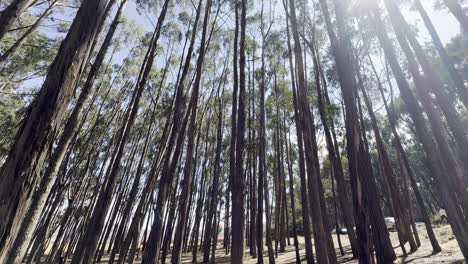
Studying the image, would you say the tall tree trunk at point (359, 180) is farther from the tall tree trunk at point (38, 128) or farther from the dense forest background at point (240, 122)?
the tall tree trunk at point (38, 128)

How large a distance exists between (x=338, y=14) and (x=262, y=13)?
785 centimetres

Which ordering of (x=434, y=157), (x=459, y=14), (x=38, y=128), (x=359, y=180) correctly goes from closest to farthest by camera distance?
(x=38, y=128), (x=359, y=180), (x=434, y=157), (x=459, y=14)

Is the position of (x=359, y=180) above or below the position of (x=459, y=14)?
below

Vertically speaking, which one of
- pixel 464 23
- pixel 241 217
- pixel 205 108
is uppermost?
pixel 205 108

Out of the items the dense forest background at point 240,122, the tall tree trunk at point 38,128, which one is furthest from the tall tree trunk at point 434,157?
the tall tree trunk at point 38,128

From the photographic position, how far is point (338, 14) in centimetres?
557

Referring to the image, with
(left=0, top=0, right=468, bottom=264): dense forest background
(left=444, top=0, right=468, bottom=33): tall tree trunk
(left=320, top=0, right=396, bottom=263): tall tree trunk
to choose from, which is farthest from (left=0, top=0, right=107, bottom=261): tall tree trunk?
(left=444, top=0, right=468, bottom=33): tall tree trunk

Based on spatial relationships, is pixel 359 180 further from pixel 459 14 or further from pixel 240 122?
pixel 459 14

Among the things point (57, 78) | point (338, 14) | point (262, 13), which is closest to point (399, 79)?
point (338, 14)

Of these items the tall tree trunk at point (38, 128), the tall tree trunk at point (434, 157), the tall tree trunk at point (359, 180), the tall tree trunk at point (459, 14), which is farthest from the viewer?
the tall tree trunk at point (459, 14)

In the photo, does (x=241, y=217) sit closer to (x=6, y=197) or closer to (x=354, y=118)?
(x=354, y=118)

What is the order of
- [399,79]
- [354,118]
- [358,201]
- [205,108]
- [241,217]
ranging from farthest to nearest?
[205,108] → [399,79] → [241,217] → [354,118] → [358,201]

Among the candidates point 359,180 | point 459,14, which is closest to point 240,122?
point 359,180

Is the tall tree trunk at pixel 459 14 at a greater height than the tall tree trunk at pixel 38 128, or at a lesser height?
greater
